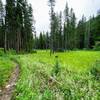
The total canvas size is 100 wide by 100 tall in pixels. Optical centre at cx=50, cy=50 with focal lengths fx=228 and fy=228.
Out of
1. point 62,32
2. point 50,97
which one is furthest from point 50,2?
point 50,97

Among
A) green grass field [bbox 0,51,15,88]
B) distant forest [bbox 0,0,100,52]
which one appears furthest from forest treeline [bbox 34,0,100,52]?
green grass field [bbox 0,51,15,88]

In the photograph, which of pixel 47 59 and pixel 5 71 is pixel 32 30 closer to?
pixel 47 59

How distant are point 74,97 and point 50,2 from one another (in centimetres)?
4640

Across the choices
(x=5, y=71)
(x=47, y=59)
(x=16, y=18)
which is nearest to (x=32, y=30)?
(x=16, y=18)

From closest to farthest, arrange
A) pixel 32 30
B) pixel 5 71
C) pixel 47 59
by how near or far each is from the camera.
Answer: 1. pixel 5 71
2. pixel 47 59
3. pixel 32 30

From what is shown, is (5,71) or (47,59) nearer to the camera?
(5,71)

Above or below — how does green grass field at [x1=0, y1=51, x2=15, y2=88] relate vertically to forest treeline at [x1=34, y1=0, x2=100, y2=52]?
below

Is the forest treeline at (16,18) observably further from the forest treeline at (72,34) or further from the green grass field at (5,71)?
the green grass field at (5,71)

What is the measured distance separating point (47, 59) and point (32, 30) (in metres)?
43.4

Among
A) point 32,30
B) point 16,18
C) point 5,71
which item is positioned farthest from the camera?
point 32,30

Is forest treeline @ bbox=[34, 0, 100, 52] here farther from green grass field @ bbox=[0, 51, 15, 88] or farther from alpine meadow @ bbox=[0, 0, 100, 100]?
green grass field @ bbox=[0, 51, 15, 88]

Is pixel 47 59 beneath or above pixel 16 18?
beneath

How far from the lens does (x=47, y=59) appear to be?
3347 centimetres

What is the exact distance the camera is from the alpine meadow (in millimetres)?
10859
